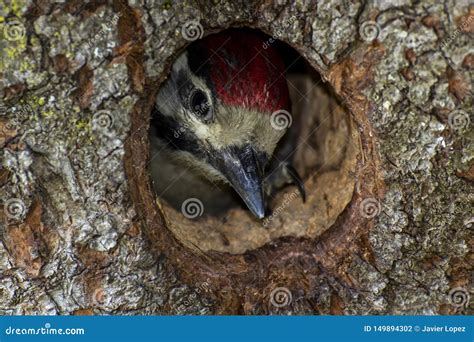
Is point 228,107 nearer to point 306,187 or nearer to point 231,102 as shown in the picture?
point 231,102

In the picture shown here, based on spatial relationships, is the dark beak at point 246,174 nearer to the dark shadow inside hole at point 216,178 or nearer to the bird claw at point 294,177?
the dark shadow inside hole at point 216,178

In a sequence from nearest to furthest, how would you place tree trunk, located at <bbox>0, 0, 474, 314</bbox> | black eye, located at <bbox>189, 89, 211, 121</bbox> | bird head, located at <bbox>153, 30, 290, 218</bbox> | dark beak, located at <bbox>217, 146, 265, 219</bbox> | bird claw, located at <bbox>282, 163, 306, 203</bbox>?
1. tree trunk, located at <bbox>0, 0, 474, 314</bbox>
2. dark beak, located at <bbox>217, 146, 265, 219</bbox>
3. bird head, located at <bbox>153, 30, 290, 218</bbox>
4. black eye, located at <bbox>189, 89, 211, 121</bbox>
5. bird claw, located at <bbox>282, 163, 306, 203</bbox>

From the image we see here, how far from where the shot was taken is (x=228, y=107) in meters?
3.44

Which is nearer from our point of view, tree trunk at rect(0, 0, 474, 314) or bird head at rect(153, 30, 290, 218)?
tree trunk at rect(0, 0, 474, 314)

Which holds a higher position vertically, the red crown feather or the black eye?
the red crown feather

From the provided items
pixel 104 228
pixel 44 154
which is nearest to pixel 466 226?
pixel 104 228

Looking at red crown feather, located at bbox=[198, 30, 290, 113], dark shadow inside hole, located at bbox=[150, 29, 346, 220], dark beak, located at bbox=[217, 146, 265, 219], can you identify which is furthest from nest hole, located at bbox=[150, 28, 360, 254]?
dark beak, located at bbox=[217, 146, 265, 219]

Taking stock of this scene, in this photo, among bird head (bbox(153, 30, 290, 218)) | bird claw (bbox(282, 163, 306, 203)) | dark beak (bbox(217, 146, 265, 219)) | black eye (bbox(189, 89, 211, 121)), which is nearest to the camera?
dark beak (bbox(217, 146, 265, 219))

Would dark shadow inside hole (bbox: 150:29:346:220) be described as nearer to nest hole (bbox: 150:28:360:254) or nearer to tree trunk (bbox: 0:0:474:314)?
nest hole (bbox: 150:28:360:254)

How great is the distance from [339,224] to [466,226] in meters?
0.60

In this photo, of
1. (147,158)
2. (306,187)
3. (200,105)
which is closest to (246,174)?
(200,105)

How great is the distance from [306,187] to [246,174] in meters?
0.77

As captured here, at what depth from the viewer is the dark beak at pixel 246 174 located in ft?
10.8

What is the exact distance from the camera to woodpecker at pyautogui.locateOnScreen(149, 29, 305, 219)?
3402mm
